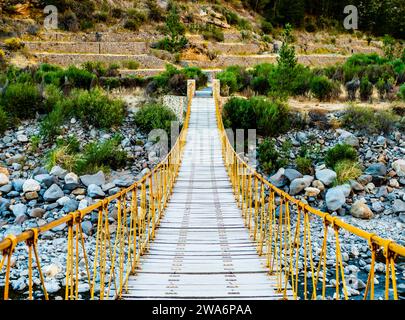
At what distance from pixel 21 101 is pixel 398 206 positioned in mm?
12432

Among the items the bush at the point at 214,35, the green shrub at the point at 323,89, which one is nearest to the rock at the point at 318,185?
the green shrub at the point at 323,89

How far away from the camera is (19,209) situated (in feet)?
32.7

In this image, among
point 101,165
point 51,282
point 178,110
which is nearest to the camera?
point 51,282

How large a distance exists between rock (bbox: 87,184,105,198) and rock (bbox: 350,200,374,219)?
231 inches

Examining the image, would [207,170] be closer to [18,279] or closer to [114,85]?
[18,279]

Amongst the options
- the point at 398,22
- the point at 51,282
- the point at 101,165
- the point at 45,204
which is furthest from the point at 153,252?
the point at 398,22

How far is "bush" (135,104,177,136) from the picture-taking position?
14.6 metres

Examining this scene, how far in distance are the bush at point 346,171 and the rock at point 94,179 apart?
20.0 ft

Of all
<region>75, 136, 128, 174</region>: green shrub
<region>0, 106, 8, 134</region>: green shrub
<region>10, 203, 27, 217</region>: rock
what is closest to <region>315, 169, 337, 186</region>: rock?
<region>75, 136, 128, 174</region>: green shrub

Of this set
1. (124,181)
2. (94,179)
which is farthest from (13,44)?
(124,181)

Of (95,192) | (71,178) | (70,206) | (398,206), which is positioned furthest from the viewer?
(71,178)

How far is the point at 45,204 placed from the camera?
411 inches

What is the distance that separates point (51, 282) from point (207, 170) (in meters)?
4.09

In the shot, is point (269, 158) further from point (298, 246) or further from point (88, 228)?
point (298, 246)
